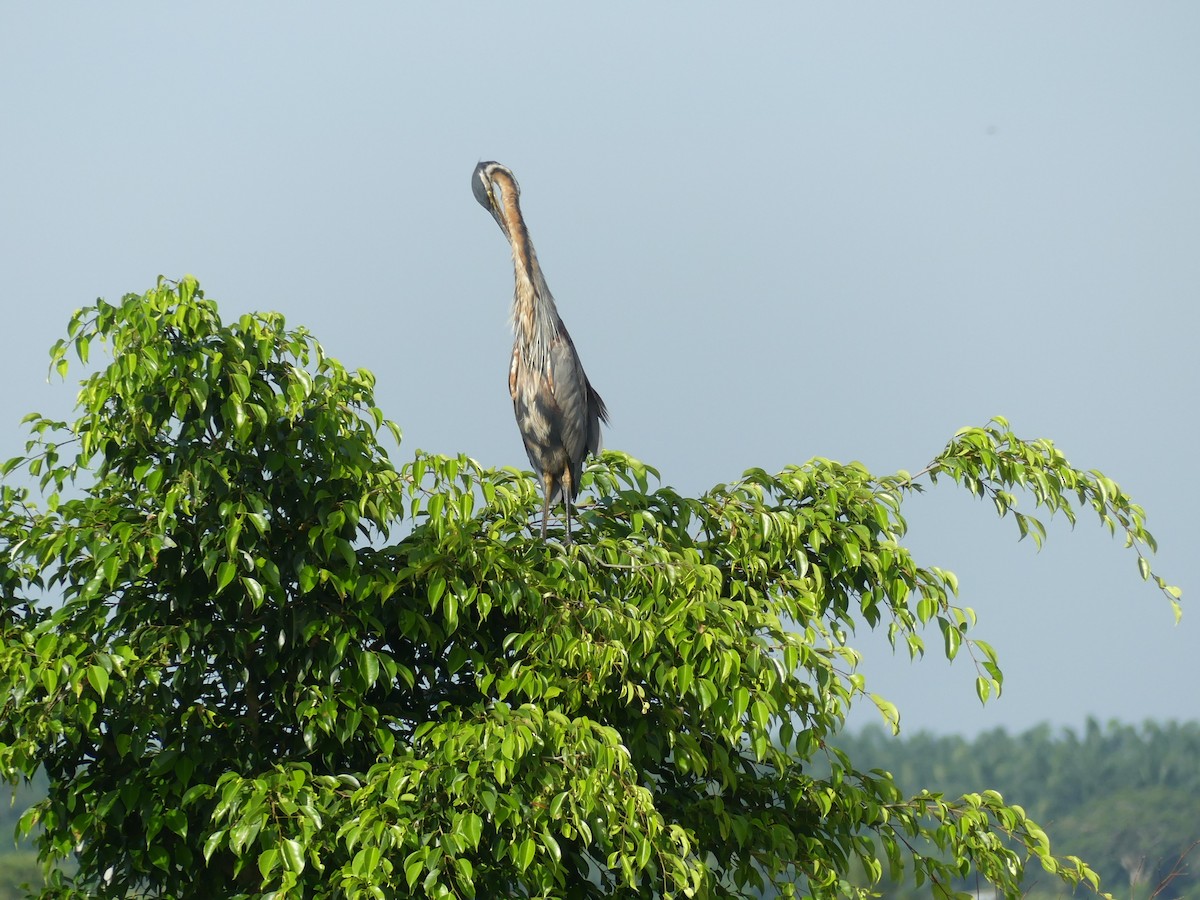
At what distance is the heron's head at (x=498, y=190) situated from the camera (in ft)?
18.7

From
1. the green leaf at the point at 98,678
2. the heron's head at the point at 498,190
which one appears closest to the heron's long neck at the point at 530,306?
the heron's head at the point at 498,190

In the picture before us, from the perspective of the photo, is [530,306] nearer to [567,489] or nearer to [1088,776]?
[567,489]

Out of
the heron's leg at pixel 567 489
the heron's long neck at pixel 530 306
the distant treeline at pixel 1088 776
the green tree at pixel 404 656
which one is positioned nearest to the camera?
the green tree at pixel 404 656

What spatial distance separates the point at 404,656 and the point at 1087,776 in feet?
159

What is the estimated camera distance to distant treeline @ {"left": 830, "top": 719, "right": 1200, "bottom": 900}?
4269 centimetres

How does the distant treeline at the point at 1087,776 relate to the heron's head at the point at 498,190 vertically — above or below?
above

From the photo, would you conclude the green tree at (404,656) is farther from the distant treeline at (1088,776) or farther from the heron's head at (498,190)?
the distant treeline at (1088,776)

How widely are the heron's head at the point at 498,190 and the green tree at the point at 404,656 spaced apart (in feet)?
3.51

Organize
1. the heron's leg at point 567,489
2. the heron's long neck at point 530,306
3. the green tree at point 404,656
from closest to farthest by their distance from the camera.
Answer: the green tree at point 404,656
the heron's leg at point 567,489
the heron's long neck at point 530,306

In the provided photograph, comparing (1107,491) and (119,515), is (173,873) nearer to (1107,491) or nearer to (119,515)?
(119,515)

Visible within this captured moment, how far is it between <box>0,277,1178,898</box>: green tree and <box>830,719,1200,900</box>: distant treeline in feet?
124

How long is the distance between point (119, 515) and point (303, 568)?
610 mm

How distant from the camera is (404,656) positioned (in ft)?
17.0

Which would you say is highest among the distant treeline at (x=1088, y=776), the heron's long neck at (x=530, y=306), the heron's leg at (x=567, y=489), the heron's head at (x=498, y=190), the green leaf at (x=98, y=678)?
the distant treeline at (x=1088, y=776)
